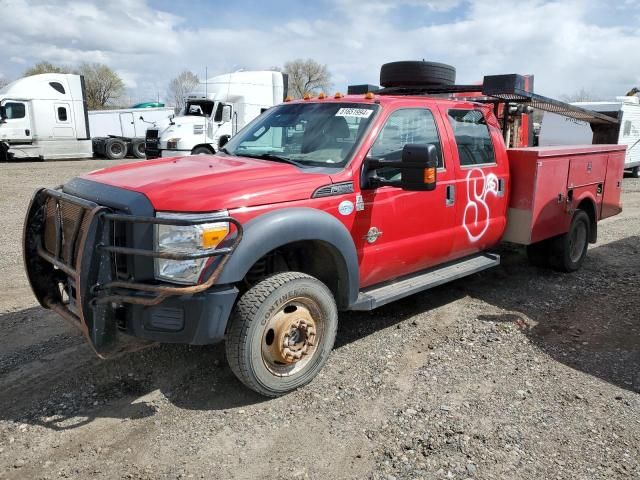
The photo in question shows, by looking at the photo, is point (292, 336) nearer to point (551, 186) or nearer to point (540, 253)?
point (551, 186)

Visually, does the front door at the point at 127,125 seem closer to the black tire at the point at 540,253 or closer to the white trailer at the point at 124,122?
the white trailer at the point at 124,122

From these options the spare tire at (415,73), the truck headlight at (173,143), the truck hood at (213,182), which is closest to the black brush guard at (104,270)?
the truck hood at (213,182)

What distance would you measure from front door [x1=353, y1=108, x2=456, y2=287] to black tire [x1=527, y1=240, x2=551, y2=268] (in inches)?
80.7

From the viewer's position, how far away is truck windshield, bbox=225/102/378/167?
404 cm

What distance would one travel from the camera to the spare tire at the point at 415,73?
598 cm

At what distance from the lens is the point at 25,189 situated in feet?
44.5

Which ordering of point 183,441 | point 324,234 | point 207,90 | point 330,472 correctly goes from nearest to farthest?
point 330,472
point 183,441
point 324,234
point 207,90

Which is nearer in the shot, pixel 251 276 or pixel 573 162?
pixel 251 276

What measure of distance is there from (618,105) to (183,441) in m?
16.8

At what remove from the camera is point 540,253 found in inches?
248

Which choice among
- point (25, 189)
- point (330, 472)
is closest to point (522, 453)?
point (330, 472)

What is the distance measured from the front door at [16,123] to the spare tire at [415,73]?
19823 millimetres

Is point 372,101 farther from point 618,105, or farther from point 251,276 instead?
point 618,105

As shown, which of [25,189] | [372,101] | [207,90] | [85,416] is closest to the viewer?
[85,416]
